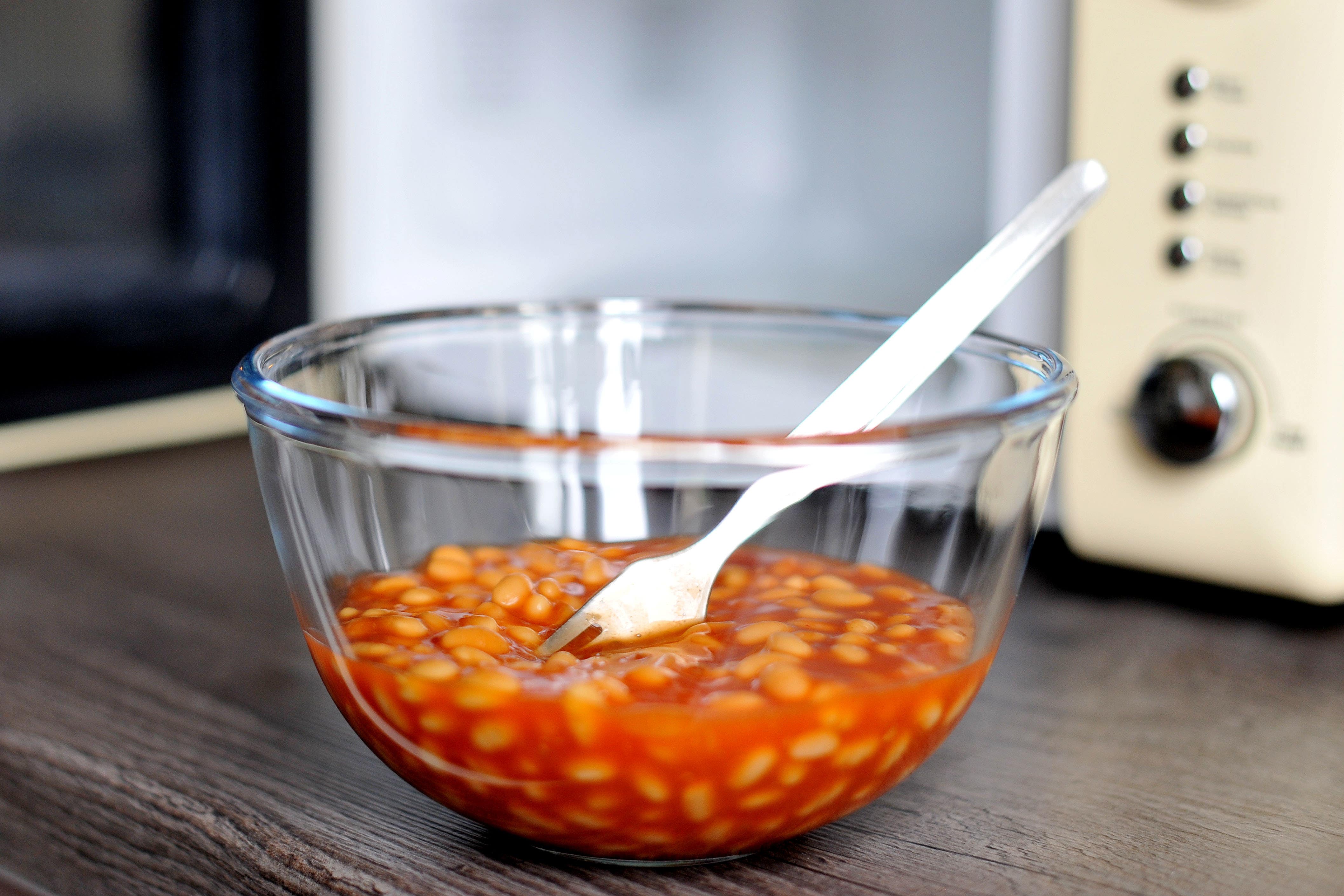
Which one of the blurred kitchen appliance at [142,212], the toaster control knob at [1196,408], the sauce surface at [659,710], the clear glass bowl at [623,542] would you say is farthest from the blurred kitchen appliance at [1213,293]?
the blurred kitchen appliance at [142,212]

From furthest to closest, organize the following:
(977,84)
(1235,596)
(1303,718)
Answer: (977,84) < (1235,596) < (1303,718)

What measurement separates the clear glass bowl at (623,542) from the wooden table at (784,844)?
0.04m

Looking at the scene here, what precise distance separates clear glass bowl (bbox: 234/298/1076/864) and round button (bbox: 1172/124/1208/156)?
0.18 meters

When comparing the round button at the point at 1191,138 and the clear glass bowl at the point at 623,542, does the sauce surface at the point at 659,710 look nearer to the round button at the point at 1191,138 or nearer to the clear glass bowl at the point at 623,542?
the clear glass bowl at the point at 623,542

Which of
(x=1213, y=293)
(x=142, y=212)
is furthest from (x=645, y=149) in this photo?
(x=1213, y=293)

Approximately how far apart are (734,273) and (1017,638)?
44cm

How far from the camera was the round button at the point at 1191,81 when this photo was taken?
0.56m

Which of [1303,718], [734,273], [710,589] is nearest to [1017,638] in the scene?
[1303,718]

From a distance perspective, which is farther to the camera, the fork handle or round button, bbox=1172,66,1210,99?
round button, bbox=1172,66,1210,99

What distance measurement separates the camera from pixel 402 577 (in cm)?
41

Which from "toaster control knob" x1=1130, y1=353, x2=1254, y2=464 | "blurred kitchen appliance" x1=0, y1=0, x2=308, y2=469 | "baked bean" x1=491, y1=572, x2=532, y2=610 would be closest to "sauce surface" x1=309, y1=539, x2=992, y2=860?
"baked bean" x1=491, y1=572, x2=532, y2=610

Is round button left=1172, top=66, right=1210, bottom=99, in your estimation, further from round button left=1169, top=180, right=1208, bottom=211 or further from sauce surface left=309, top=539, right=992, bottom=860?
sauce surface left=309, top=539, right=992, bottom=860

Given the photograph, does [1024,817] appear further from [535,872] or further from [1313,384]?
[1313,384]

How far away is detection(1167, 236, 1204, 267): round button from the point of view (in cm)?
58
